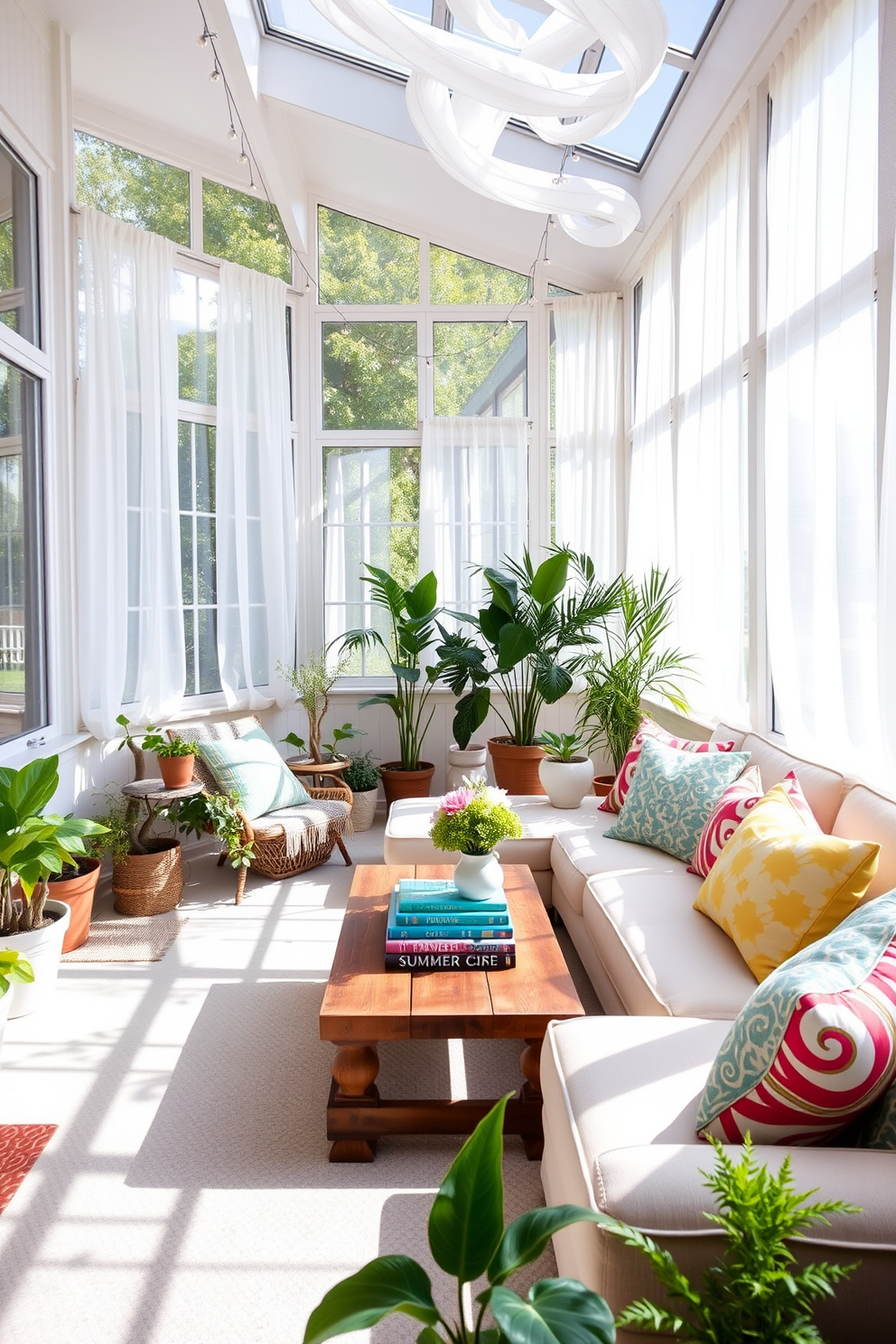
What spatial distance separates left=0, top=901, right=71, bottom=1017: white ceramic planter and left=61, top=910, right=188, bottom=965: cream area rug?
392mm

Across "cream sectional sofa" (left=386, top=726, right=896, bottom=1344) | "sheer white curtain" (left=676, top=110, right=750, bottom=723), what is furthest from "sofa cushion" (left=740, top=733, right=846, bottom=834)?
"sheer white curtain" (left=676, top=110, right=750, bottom=723)

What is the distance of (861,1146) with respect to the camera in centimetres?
143

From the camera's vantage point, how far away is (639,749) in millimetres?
3617

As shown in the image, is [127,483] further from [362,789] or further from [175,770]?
[362,789]

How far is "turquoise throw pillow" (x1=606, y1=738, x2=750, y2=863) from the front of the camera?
10.2ft

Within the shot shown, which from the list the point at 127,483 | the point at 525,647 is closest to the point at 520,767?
the point at 525,647

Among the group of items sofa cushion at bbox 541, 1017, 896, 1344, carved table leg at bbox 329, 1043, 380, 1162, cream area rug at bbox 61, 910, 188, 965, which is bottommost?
cream area rug at bbox 61, 910, 188, 965

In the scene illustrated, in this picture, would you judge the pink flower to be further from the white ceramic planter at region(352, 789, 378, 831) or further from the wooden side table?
the white ceramic planter at region(352, 789, 378, 831)

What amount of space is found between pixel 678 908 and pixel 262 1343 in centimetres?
152

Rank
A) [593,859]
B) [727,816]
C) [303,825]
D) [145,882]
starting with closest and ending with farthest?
[727,816] < [593,859] < [145,882] < [303,825]

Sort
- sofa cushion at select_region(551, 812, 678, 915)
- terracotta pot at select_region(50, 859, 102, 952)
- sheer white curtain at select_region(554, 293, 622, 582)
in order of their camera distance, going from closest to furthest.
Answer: sofa cushion at select_region(551, 812, 678, 915) < terracotta pot at select_region(50, 859, 102, 952) < sheer white curtain at select_region(554, 293, 622, 582)

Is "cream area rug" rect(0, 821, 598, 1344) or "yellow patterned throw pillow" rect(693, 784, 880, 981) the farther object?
"yellow patterned throw pillow" rect(693, 784, 880, 981)

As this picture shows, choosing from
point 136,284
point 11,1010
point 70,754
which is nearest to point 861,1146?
point 11,1010

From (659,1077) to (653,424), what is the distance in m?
4.04
